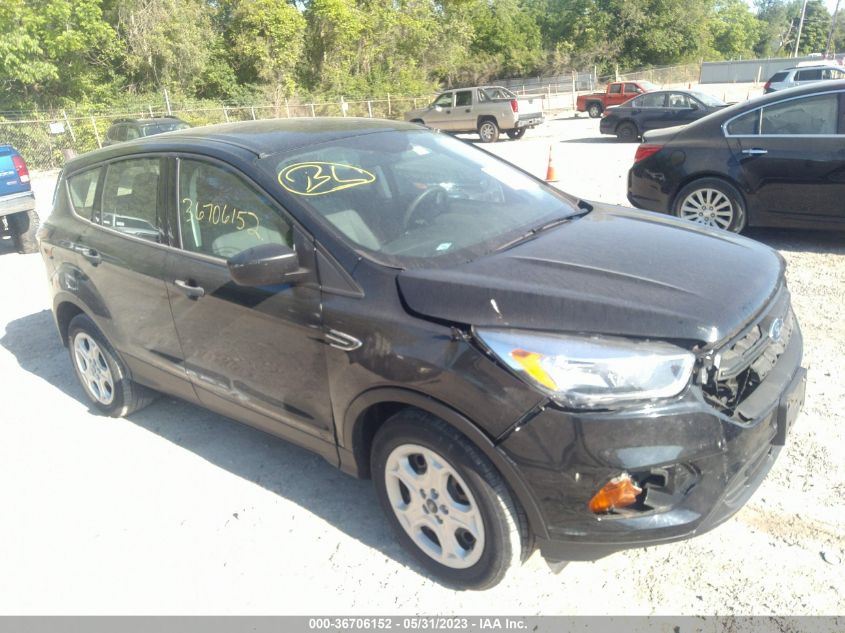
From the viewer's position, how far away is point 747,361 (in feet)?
8.20

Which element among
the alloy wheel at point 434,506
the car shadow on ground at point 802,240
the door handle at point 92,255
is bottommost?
the car shadow on ground at point 802,240

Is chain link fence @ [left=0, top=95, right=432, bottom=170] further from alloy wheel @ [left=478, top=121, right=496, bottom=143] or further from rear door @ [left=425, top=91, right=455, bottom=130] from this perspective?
alloy wheel @ [left=478, top=121, right=496, bottom=143]

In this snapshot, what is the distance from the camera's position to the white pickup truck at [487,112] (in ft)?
71.6

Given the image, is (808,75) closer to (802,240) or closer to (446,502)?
(802,240)

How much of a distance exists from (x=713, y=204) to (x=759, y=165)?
523 millimetres

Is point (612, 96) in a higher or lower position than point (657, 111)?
lower

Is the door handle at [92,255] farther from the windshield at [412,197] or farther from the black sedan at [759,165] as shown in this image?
the black sedan at [759,165]

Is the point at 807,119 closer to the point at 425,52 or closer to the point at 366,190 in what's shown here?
the point at 366,190

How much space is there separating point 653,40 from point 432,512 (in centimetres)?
6059

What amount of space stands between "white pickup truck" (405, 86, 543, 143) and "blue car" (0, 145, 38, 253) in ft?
46.2

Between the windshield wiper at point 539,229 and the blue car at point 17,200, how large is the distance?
327 inches

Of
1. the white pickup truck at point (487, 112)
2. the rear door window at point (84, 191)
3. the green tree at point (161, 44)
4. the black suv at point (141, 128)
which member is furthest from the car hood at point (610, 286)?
the green tree at point (161, 44)

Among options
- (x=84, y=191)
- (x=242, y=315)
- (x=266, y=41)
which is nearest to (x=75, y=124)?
(x=266, y=41)

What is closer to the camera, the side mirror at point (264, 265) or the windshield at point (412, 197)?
the side mirror at point (264, 265)
